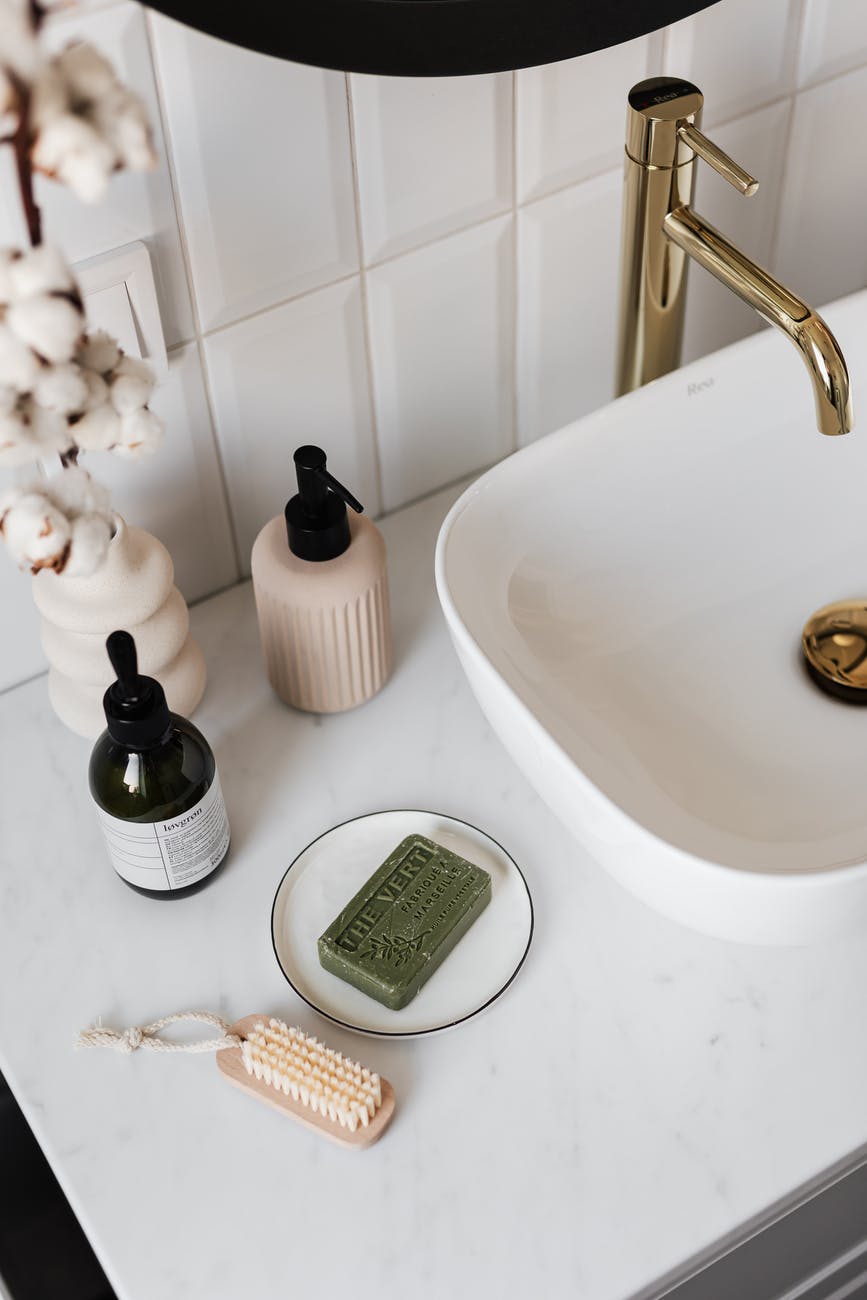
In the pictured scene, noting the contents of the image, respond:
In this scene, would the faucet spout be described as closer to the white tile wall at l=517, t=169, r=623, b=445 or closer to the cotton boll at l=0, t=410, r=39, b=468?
the white tile wall at l=517, t=169, r=623, b=445

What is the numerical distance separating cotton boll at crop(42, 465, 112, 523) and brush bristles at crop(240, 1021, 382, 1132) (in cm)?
29

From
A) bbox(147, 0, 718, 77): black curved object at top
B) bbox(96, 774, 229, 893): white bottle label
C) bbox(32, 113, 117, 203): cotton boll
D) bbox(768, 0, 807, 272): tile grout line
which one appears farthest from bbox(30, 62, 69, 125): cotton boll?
bbox(768, 0, 807, 272): tile grout line

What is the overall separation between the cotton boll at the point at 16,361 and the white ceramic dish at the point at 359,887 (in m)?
0.38

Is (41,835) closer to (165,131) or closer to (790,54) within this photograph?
(165,131)

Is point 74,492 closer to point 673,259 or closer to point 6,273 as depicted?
point 6,273

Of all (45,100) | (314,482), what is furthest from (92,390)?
(314,482)

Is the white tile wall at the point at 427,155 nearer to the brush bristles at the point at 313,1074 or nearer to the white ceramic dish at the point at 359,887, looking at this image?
the white ceramic dish at the point at 359,887

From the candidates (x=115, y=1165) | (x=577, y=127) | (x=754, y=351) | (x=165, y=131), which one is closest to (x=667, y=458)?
(x=754, y=351)

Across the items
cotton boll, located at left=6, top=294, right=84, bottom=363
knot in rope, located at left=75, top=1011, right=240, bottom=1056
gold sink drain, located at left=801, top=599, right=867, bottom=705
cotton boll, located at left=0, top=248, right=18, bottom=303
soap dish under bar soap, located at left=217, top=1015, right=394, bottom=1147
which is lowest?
knot in rope, located at left=75, top=1011, right=240, bottom=1056

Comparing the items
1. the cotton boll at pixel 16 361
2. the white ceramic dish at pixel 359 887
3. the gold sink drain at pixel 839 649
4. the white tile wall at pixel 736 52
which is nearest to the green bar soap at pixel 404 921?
the white ceramic dish at pixel 359 887

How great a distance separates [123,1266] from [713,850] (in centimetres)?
34

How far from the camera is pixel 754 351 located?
0.85 metres

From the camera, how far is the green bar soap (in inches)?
27.8

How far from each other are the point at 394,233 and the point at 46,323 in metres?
0.45
